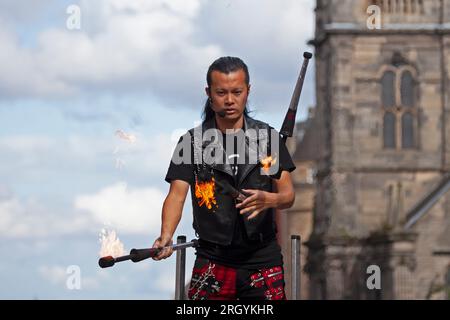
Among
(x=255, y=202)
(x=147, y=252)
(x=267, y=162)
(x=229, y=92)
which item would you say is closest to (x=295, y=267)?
(x=255, y=202)

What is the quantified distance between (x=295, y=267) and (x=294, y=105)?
2.15ft

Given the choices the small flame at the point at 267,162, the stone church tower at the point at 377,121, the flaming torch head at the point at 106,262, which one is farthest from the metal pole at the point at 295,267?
the stone church tower at the point at 377,121

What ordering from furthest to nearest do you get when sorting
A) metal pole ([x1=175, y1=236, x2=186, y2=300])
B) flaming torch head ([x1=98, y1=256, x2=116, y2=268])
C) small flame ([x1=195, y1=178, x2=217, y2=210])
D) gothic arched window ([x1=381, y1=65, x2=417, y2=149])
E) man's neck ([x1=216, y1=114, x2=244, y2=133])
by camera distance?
1. gothic arched window ([x1=381, y1=65, x2=417, y2=149])
2. man's neck ([x1=216, y1=114, x2=244, y2=133])
3. small flame ([x1=195, y1=178, x2=217, y2=210])
4. metal pole ([x1=175, y1=236, x2=186, y2=300])
5. flaming torch head ([x1=98, y1=256, x2=116, y2=268])

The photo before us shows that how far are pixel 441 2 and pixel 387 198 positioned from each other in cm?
673

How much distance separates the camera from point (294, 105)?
230 inches

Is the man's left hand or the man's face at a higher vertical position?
the man's face

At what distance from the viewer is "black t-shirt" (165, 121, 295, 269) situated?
578 cm

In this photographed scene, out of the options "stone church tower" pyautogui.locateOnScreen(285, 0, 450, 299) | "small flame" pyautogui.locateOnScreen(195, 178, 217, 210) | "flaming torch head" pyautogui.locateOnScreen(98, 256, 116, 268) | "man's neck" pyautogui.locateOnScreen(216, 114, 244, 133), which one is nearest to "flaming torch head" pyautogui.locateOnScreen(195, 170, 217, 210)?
"small flame" pyautogui.locateOnScreen(195, 178, 217, 210)

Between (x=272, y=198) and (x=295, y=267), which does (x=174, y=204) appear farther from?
(x=295, y=267)

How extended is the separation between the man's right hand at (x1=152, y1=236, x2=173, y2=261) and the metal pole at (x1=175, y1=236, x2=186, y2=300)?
0.16ft

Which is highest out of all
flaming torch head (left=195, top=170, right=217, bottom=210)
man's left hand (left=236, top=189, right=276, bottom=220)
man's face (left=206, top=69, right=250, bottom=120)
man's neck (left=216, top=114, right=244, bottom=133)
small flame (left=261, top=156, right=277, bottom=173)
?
man's face (left=206, top=69, right=250, bottom=120)

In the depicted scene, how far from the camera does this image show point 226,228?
5.75 meters

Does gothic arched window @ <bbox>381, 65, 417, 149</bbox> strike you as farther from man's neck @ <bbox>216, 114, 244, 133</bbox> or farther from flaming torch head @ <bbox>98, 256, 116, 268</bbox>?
flaming torch head @ <bbox>98, 256, 116, 268</bbox>
